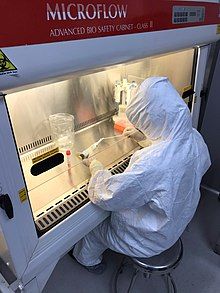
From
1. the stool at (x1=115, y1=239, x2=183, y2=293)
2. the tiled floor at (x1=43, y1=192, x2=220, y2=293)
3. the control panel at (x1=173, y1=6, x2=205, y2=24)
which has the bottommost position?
the tiled floor at (x1=43, y1=192, x2=220, y2=293)

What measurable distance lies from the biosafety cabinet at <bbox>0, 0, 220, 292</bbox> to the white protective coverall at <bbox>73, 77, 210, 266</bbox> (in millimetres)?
127

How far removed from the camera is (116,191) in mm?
936

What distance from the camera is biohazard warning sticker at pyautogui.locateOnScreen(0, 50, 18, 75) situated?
1.46 ft

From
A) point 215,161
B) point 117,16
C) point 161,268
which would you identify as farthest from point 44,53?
point 215,161

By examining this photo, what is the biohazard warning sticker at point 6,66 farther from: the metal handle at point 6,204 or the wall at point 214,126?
the wall at point 214,126

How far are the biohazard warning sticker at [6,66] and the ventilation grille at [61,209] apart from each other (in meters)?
0.52

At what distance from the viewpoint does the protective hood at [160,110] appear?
0.97m

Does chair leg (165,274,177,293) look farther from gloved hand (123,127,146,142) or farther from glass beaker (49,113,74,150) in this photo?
glass beaker (49,113,74,150)

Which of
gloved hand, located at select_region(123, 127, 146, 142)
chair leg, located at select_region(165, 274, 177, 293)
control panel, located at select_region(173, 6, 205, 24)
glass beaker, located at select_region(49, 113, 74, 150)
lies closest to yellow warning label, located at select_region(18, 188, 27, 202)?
glass beaker, located at select_region(49, 113, 74, 150)

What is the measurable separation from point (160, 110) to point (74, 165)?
462mm

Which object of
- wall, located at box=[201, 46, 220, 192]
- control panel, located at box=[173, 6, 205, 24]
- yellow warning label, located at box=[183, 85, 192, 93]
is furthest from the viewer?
wall, located at box=[201, 46, 220, 192]

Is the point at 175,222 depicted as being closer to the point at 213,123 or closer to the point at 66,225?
the point at 66,225

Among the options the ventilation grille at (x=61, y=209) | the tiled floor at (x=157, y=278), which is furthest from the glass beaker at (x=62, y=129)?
the tiled floor at (x=157, y=278)

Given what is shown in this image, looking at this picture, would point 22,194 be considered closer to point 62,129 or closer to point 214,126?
point 62,129
